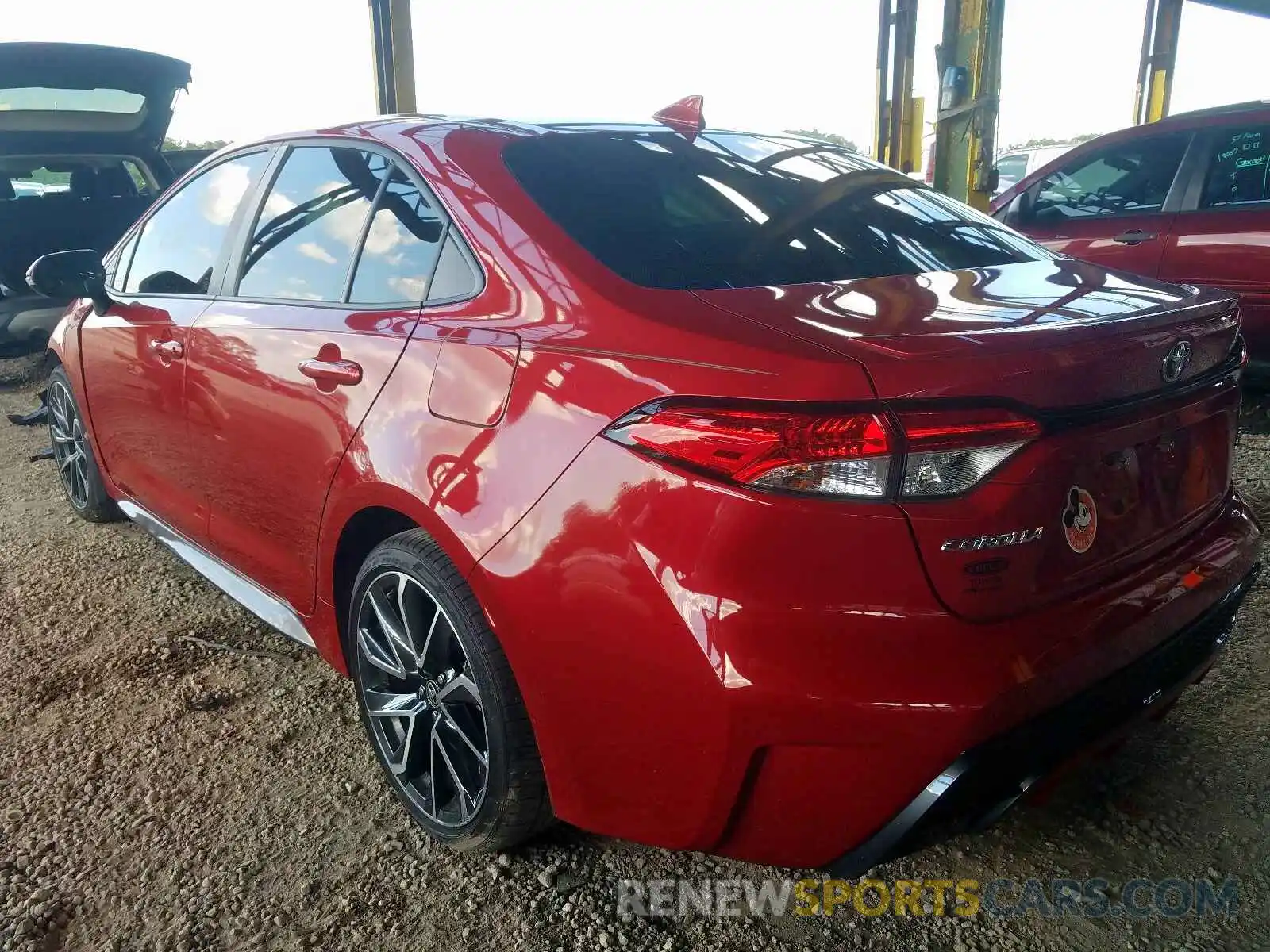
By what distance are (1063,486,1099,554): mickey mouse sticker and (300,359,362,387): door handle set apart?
4.45 feet

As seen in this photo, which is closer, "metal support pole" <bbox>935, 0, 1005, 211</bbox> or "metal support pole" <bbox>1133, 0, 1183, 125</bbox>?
"metal support pole" <bbox>935, 0, 1005, 211</bbox>

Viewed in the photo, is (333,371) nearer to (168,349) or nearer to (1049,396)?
(168,349)

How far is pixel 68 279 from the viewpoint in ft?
10.6

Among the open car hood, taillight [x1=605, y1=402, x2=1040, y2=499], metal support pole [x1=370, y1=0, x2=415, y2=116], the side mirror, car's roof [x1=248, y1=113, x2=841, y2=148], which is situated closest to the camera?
taillight [x1=605, y1=402, x2=1040, y2=499]

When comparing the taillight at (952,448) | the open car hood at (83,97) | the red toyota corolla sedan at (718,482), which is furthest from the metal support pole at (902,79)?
the taillight at (952,448)

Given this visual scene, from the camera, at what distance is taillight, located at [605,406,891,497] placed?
134 centimetres

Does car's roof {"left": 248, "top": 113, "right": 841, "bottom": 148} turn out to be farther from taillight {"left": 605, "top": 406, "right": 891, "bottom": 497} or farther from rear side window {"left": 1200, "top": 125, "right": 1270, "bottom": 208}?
rear side window {"left": 1200, "top": 125, "right": 1270, "bottom": 208}

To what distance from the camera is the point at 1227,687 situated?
2541mm

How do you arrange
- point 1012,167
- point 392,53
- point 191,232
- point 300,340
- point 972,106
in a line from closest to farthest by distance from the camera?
1. point 300,340
2. point 191,232
3. point 392,53
4. point 972,106
5. point 1012,167

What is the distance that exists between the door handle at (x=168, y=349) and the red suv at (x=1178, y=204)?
3980 millimetres

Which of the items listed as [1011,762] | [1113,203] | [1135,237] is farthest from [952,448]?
[1113,203]

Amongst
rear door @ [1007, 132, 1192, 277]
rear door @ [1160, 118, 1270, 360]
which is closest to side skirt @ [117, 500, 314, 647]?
rear door @ [1007, 132, 1192, 277]

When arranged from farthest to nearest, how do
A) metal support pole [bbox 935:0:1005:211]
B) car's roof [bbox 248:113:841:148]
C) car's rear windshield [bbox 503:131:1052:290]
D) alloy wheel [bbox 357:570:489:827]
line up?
metal support pole [bbox 935:0:1005:211] → car's roof [bbox 248:113:841:148] → alloy wheel [bbox 357:570:489:827] → car's rear windshield [bbox 503:131:1052:290]

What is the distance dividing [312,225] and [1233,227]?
14.8 feet
